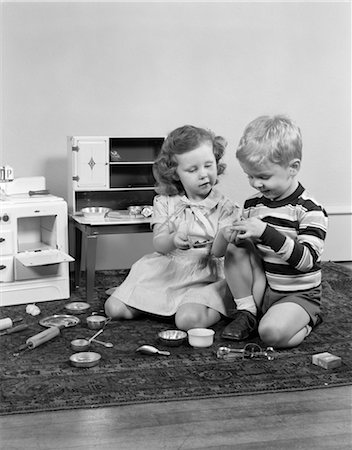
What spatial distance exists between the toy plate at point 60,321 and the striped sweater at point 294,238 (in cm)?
62

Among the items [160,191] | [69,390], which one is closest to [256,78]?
[160,191]

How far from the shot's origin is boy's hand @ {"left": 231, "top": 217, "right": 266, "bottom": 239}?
6.70 ft

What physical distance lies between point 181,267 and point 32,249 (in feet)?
1.98

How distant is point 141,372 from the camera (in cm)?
189

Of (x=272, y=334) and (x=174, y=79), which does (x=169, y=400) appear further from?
(x=174, y=79)

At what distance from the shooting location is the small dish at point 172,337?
6.84 feet

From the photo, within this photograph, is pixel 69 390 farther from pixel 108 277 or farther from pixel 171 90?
pixel 171 90

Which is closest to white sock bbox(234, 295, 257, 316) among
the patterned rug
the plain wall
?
the patterned rug

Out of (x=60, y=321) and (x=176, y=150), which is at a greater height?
(x=176, y=150)

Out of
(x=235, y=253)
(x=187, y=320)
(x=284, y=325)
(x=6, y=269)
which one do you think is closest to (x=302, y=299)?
(x=284, y=325)

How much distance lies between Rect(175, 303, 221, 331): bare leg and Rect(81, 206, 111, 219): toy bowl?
0.60 meters

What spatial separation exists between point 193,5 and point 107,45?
41 centimetres

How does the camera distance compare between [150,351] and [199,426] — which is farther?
[150,351]

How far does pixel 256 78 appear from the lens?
3.28 metres
